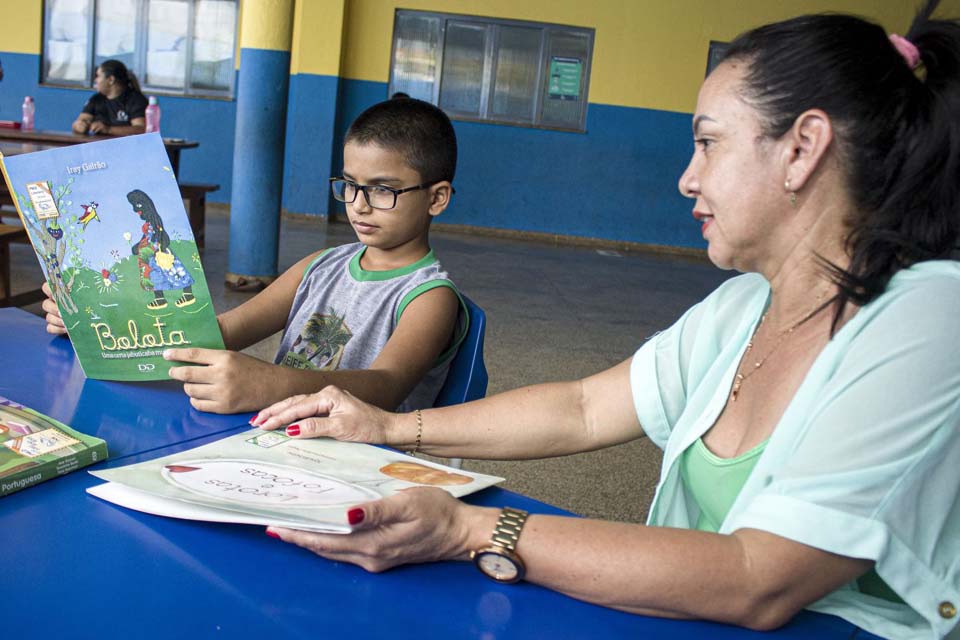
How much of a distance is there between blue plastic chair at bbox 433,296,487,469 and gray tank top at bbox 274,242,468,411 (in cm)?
1

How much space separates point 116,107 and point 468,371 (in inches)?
229

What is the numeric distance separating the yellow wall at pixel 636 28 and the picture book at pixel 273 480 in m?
8.04

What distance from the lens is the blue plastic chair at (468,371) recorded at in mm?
1671

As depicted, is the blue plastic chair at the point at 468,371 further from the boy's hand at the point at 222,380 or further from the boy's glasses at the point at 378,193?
the boy's hand at the point at 222,380

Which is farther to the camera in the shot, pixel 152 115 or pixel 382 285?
pixel 152 115

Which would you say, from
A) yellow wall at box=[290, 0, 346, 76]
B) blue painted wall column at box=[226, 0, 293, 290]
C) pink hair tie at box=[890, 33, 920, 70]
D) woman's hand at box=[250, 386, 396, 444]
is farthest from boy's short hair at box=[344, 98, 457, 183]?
yellow wall at box=[290, 0, 346, 76]

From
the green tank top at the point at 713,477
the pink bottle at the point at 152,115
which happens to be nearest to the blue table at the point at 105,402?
the green tank top at the point at 713,477

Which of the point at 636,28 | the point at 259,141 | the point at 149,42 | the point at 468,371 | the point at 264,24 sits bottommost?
the point at 468,371

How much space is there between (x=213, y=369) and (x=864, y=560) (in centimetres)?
88

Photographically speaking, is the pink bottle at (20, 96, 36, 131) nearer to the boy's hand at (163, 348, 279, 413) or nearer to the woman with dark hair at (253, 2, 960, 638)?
the boy's hand at (163, 348, 279, 413)

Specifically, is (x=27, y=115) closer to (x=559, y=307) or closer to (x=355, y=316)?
(x=559, y=307)

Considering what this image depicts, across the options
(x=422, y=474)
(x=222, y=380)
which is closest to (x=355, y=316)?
(x=222, y=380)

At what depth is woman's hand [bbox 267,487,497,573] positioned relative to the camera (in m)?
0.82

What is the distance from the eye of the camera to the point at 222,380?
1.25m
